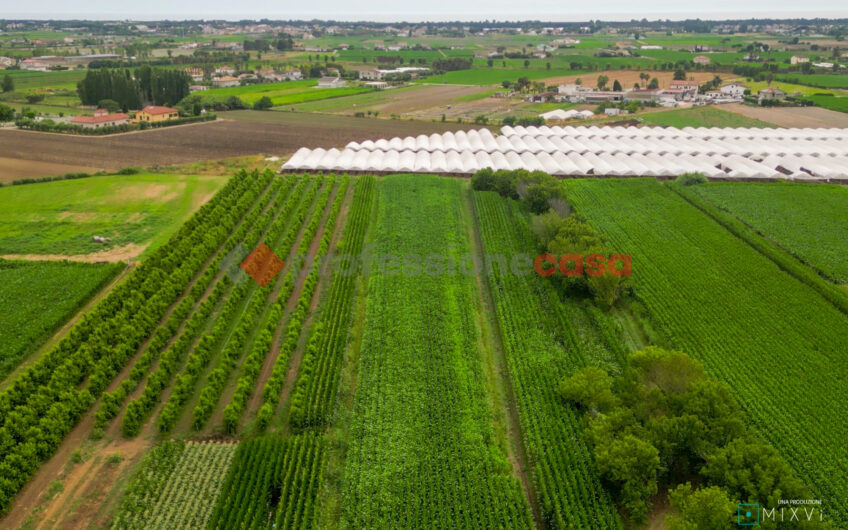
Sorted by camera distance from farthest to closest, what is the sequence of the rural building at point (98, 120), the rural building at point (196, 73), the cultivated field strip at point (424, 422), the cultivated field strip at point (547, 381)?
the rural building at point (196, 73) → the rural building at point (98, 120) → the cultivated field strip at point (547, 381) → the cultivated field strip at point (424, 422)

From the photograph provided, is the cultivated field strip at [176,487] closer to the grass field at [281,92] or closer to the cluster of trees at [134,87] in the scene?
the cluster of trees at [134,87]

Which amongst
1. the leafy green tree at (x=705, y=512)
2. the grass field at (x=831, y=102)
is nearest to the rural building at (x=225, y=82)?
the grass field at (x=831, y=102)

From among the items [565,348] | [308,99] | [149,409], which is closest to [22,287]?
[149,409]

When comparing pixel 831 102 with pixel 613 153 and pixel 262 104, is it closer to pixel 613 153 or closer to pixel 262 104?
pixel 613 153

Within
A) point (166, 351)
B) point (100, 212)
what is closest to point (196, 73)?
point (100, 212)

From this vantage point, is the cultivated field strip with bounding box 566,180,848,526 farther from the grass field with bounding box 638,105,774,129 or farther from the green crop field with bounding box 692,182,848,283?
the grass field with bounding box 638,105,774,129

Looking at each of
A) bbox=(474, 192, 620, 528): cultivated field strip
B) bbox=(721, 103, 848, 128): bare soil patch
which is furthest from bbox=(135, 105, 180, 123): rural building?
bbox=(721, 103, 848, 128): bare soil patch

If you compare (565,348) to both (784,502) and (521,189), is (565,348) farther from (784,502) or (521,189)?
(521,189)
